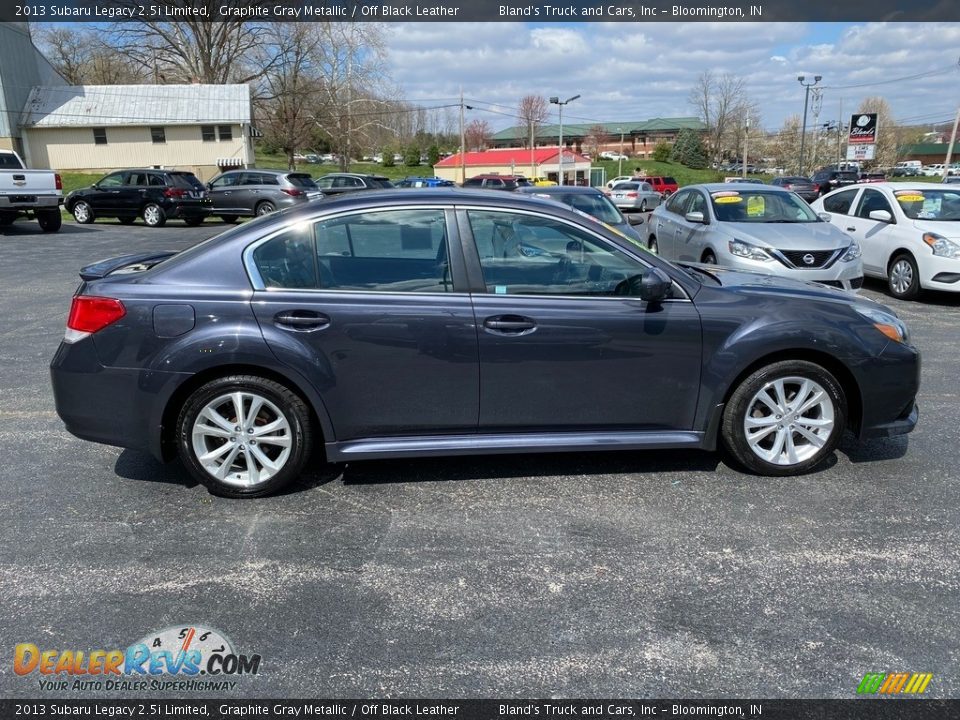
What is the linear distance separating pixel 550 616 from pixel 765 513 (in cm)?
147

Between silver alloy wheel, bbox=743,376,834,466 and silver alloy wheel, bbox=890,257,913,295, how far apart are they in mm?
7034

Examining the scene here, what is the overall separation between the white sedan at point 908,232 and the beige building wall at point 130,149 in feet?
122

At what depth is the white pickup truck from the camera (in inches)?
699

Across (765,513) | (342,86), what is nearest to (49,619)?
(765,513)

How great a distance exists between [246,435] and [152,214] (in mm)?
21498

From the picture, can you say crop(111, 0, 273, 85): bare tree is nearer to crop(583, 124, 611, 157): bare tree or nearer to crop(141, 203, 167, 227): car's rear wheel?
crop(141, 203, 167, 227): car's rear wheel

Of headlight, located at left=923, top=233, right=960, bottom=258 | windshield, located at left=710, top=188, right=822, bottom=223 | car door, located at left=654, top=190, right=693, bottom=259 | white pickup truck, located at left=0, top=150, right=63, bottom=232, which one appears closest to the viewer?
headlight, located at left=923, top=233, right=960, bottom=258

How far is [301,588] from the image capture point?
3.04 metres

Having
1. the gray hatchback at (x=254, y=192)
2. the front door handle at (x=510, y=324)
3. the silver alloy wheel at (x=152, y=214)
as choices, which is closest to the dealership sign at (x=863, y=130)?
the gray hatchback at (x=254, y=192)

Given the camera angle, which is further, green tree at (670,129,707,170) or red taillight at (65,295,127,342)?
green tree at (670,129,707,170)

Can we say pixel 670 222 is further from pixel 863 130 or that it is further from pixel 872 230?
pixel 863 130

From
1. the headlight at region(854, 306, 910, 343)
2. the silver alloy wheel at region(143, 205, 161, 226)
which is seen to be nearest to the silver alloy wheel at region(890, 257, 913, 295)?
the headlight at region(854, 306, 910, 343)

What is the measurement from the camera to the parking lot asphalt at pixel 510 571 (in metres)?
2.56

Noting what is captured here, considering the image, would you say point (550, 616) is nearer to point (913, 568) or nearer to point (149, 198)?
point (913, 568)
